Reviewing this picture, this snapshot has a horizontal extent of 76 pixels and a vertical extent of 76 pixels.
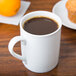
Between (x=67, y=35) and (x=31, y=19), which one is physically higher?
(x=31, y=19)

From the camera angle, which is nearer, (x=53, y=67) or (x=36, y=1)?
(x=53, y=67)

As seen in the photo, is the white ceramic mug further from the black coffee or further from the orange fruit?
the orange fruit

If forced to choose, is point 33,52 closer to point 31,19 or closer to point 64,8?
point 31,19

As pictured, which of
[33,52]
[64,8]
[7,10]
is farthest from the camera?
[64,8]

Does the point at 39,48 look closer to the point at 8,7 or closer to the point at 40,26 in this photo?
the point at 40,26

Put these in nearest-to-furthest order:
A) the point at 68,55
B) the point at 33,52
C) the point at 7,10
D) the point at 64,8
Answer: the point at 33,52
the point at 68,55
the point at 7,10
the point at 64,8

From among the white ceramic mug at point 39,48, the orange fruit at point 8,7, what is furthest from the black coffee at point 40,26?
the orange fruit at point 8,7

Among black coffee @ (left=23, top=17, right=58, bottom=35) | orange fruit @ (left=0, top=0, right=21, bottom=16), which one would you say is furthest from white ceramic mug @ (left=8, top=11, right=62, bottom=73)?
orange fruit @ (left=0, top=0, right=21, bottom=16)

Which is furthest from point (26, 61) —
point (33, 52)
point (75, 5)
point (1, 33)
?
point (75, 5)
